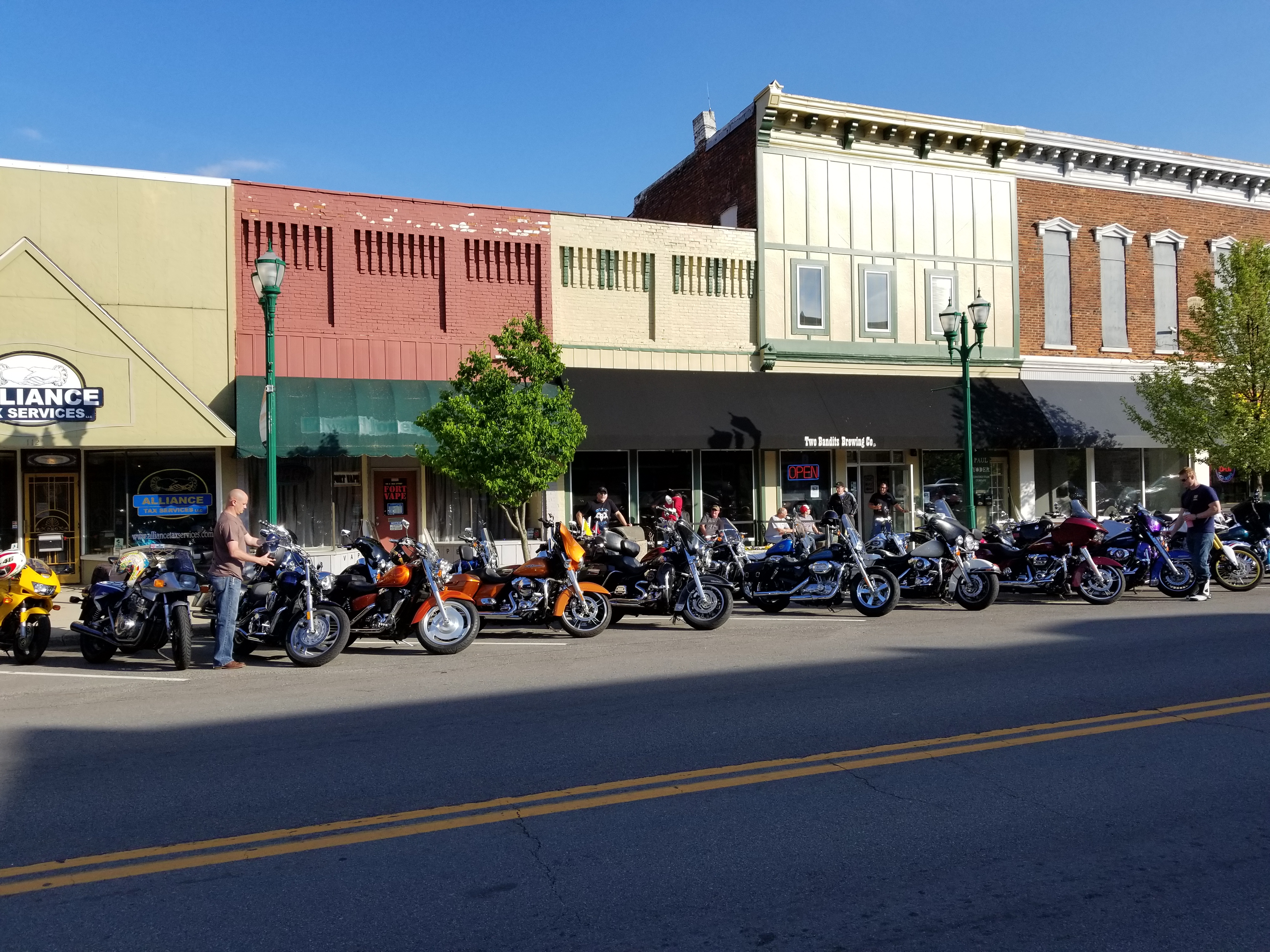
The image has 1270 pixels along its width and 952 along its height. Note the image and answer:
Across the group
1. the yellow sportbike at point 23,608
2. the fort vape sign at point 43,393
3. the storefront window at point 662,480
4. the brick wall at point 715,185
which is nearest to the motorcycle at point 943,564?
the storefront window at point 662,480

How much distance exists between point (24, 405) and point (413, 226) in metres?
7.69

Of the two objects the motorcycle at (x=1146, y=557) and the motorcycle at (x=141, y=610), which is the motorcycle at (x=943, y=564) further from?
the motorcycle at (x=141, y=610)

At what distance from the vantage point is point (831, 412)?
22.3m

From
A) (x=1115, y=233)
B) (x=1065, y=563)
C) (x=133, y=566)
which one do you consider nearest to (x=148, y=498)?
(x=133, y=566)

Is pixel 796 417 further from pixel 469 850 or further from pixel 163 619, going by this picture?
pixel 469 850

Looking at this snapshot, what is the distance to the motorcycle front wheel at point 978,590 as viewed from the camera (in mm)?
13883

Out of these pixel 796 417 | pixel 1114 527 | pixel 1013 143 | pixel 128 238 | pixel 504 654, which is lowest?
pixel 504 654

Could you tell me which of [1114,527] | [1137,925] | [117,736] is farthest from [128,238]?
[1137,925]

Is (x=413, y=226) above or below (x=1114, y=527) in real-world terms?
above

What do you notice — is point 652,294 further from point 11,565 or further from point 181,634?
point 11,565

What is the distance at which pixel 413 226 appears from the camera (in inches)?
795

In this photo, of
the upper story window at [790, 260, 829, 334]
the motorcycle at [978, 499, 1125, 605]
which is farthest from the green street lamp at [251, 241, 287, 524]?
the upper story window at [790, 260, 829, 334]

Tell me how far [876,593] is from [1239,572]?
638 centimetres

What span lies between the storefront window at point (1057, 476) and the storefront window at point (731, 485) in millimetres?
8028
